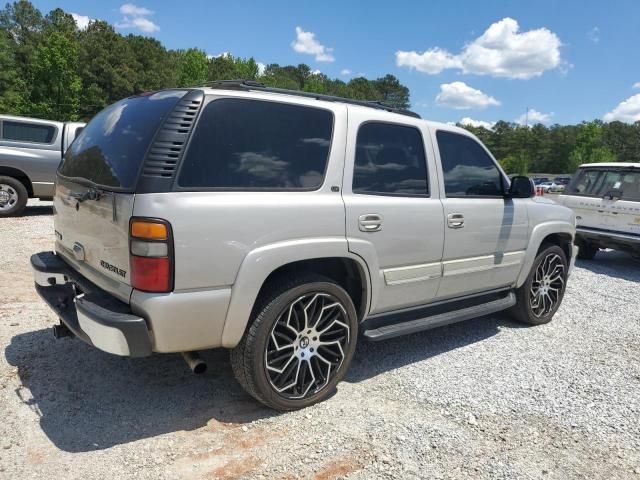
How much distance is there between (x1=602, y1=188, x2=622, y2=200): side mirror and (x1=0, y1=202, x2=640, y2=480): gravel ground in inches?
168

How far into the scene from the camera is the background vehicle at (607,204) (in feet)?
25.3

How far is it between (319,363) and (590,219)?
699 cm

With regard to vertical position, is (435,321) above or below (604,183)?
below

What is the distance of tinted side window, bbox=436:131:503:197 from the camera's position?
3871 mm

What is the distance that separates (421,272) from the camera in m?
3.59

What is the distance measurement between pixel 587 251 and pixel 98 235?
8.67 meters

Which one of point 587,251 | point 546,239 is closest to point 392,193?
point 546,239

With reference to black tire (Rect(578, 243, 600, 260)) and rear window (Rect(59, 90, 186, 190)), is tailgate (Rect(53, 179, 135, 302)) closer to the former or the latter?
rear window (Rect(59, 90, 186, 190))

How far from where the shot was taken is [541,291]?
4.95 metres

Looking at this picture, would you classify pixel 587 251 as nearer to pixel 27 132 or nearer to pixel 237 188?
pixel 237 188

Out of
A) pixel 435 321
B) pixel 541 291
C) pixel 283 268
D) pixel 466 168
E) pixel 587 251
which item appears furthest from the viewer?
pixel 587 251

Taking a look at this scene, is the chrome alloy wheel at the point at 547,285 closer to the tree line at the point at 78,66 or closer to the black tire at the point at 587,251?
the black tire at the point at 587,251

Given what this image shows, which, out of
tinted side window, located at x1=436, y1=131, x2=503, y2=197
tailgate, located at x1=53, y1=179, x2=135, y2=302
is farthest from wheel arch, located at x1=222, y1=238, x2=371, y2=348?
tinted side window, located at x1=436, y1=131, x2=503, y2=197

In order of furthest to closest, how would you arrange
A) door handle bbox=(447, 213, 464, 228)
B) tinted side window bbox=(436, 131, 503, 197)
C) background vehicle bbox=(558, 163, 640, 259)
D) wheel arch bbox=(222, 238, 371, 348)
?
background vehicle bbox=(558, 163, 640, 259) → tinted side window bbox=(436, 131, 503, 197) → door handle bbox=(447, 213, 464, 228) → wheel arch bbox=(222, 238, 371, 348)
